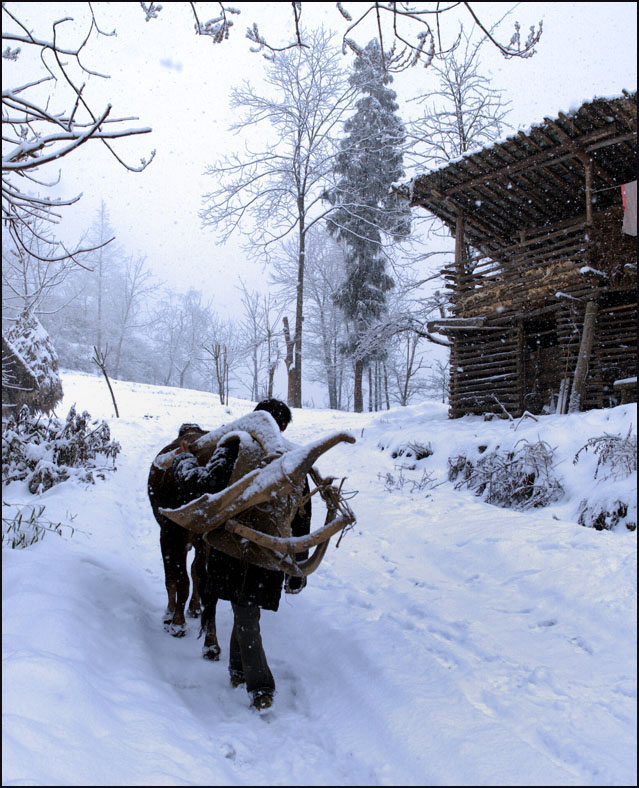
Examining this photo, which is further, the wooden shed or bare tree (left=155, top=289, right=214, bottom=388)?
bare tree (left=155, top=289, right=214, bottom=388)

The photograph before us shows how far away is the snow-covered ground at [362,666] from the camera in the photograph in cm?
213

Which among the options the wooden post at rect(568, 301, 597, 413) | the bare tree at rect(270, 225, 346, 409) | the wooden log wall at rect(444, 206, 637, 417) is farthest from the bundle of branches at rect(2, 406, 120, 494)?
the bare tree at rect(270, 225, 346, 409)

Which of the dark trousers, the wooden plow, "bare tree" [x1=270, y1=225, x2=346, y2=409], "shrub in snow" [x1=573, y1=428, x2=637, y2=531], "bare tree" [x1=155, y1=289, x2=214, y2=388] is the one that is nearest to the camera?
the wooden plow

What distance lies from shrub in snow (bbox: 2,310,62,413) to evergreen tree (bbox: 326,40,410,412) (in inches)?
481

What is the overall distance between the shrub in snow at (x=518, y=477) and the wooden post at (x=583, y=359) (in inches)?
130

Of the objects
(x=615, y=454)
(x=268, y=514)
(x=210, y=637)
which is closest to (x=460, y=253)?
(x=615, y=454)

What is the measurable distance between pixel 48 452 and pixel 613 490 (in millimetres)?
7554

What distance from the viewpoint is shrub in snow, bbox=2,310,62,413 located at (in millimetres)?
9266

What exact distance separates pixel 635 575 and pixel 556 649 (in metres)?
1.06

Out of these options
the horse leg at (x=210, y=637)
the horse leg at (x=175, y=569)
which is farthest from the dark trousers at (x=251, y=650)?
the horse leg at (x=175, y=569)

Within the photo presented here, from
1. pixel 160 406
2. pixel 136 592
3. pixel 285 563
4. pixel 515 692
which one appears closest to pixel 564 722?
pixel 515 692

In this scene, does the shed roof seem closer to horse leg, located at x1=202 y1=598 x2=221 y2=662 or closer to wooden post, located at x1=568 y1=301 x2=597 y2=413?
wooden post, located at x1=568 y1=301 x2=597 y2=413

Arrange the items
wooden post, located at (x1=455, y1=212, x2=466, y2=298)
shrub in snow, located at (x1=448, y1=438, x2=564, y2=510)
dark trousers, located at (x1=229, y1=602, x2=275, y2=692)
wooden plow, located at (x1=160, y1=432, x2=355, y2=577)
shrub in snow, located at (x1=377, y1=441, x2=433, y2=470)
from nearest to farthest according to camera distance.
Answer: wooden plow, located at (x1=160, y1=432, x2=355, y2=577)
dark trousers, located at (x1=229, y1=602, x2=275, y2=692)
shrub in snow, located at (x1=448, y1=438, x2=564, y2=510)
shrub in snow, located at (x1=377, y1=441, x2=433, y2=470)
wooden post, located at (x1=455, y1=212, x2=466, y2=298)

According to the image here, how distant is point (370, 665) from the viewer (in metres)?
3.13
